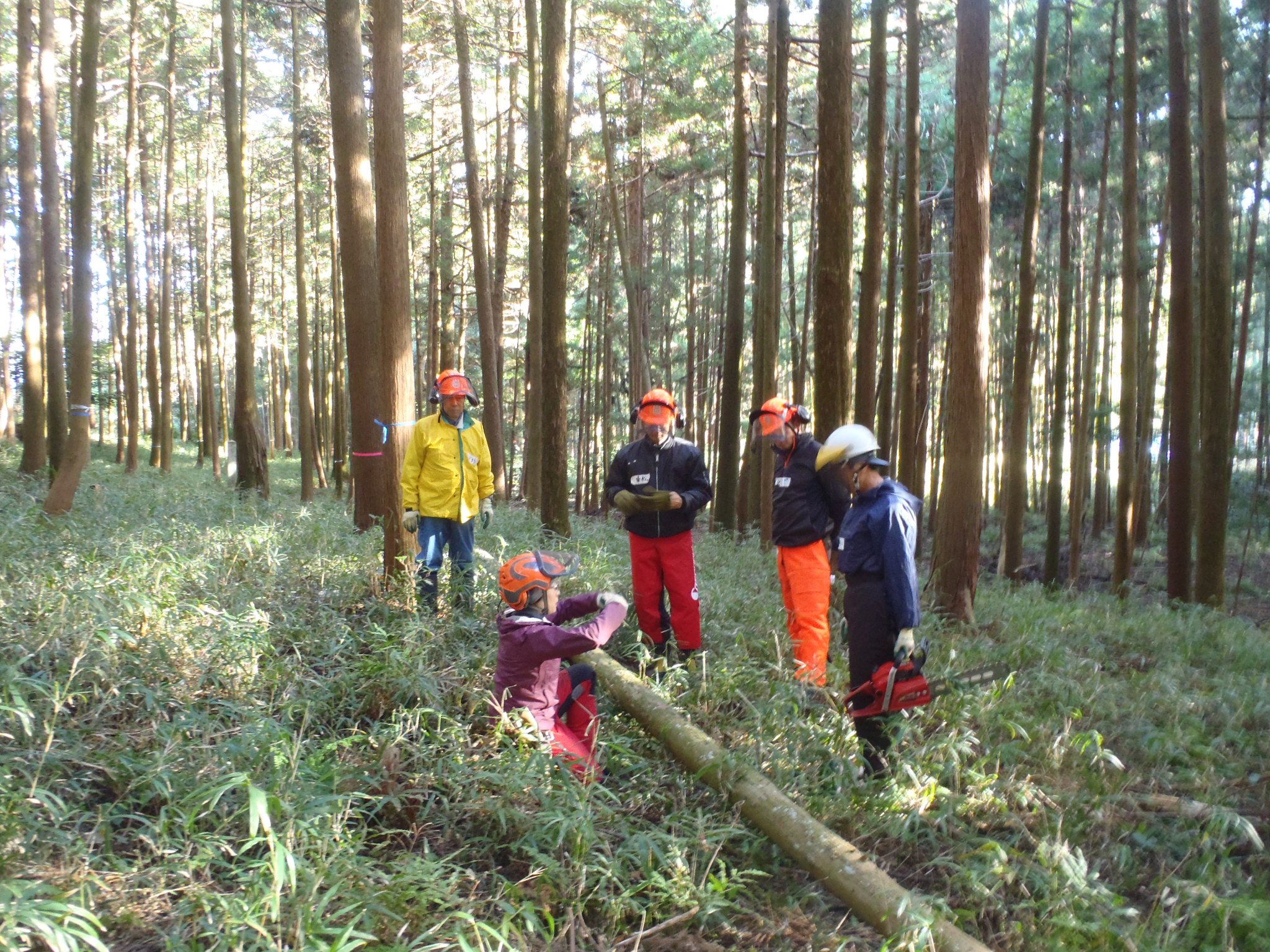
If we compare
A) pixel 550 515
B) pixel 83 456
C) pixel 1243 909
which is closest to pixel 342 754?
pixel 1243 909

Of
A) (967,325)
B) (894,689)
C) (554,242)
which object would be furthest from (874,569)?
(554,242)

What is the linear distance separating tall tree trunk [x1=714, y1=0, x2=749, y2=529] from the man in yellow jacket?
812 centimetres

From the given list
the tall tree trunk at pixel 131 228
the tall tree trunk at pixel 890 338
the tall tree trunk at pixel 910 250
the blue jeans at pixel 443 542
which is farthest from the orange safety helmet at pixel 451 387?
the tall tree trunk at pixel 131 228

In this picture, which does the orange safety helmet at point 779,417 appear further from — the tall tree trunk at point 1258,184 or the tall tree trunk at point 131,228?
the tall tree trunk at point 131,228

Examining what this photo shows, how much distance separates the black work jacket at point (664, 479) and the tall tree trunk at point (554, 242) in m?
3.67

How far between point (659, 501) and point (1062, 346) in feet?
33.6

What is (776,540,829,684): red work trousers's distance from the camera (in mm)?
6051

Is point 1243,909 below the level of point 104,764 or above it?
below

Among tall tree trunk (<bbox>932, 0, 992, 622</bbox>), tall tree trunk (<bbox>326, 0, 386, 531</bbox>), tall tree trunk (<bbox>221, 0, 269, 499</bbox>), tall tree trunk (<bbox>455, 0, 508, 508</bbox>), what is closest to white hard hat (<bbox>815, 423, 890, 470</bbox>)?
tall tree trunk (<bbox>932, 0, 992, 622</bbox>)

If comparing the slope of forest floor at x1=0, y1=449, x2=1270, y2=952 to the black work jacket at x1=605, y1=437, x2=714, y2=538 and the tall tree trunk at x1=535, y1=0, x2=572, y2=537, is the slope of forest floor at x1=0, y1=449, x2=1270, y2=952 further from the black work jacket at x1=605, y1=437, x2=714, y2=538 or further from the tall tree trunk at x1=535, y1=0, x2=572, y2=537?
the tall tree trunk at x1=535, y1=0, x2=572, y2=537

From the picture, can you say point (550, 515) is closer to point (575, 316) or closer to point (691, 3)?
point (691, 3)

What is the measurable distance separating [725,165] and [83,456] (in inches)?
558

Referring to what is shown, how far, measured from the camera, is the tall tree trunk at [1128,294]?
11.9m

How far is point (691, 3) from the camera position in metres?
17.7
